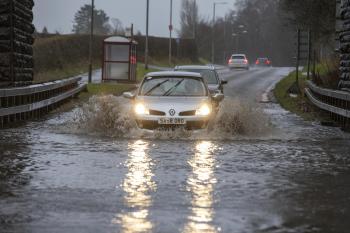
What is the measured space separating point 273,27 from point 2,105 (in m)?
136

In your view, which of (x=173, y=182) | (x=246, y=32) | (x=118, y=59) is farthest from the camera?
(x=246, y=32)

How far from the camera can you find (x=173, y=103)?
1521 centimetres

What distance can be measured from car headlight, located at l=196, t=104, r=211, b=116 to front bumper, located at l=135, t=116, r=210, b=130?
9 centimetres

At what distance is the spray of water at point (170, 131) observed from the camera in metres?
A: 15.2

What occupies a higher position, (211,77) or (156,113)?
(211,77)

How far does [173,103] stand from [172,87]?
4.26ft

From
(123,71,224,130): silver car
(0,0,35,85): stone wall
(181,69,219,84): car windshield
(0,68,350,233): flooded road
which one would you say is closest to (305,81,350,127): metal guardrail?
(0,68,350,233): flooded road

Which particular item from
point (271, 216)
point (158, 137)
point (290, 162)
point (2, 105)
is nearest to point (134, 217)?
point (271, 216)

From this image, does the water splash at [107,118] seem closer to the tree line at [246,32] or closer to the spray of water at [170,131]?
the spray of water at [170,131]

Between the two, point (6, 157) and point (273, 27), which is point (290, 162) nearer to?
point (6, 157)

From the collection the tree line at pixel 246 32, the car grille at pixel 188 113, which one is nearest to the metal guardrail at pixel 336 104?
the car grille at pixel 188 113

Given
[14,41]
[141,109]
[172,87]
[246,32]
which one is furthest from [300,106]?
[246,32]

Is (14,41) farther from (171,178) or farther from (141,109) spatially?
(171,178)

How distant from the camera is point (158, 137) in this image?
1503cm
